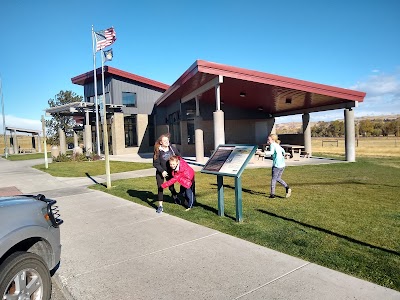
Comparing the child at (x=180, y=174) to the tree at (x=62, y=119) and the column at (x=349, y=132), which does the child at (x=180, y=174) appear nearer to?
the column at (x=349, y=132)

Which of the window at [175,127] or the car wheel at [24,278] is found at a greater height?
the window at [175,127]

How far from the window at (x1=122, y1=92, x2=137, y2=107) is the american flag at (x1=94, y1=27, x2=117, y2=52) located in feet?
32.9

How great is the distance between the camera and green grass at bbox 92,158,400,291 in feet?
12.2

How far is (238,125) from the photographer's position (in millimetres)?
23766

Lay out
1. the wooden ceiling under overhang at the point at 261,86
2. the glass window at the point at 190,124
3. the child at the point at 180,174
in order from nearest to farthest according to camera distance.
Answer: the child at the point at 180,174 → the wooden ceiling under overhang at the point at 261,86 → the glass window at the point at 190,124

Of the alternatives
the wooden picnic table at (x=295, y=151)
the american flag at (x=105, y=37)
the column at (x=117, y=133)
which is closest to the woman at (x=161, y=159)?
the wooden picnic table at (x=295, y=151)

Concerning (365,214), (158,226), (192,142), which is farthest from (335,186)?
(192,142)

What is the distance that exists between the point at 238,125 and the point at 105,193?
16.1 metres

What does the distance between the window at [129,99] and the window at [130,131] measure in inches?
46.1

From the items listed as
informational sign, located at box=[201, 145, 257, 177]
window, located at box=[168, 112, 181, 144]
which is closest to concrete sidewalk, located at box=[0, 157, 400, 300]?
informational sign, located at box=[201, 145, 257, 177]

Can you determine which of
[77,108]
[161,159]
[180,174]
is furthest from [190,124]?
[180,174]

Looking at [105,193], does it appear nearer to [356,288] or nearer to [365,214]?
[365,214]

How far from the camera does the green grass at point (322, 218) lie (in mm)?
3723

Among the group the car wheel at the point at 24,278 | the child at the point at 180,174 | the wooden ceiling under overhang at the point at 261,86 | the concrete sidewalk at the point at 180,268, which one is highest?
the wooden ceiling under overhang at the point at 261,86
